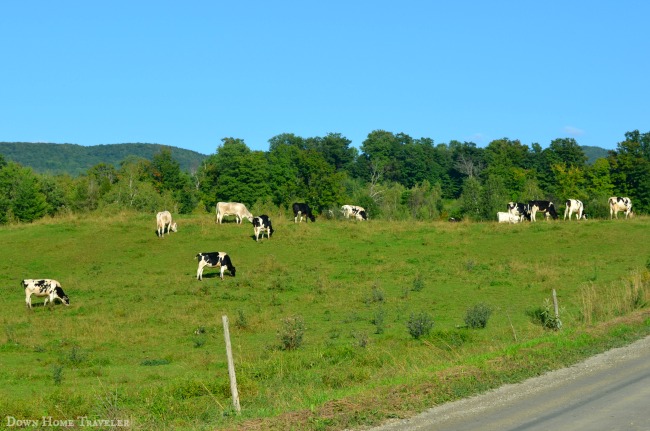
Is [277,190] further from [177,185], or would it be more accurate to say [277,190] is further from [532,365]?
[532,365]

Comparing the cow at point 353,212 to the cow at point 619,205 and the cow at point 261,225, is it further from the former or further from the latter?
the cow at point 619,205

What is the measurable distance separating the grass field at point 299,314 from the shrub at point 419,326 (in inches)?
6.8

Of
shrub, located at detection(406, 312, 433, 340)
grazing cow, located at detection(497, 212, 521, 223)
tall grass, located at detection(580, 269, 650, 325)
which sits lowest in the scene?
shrub, located at detection(406, 312, 433, 340)

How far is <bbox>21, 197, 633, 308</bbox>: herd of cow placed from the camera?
31438 mm

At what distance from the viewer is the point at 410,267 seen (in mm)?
38094

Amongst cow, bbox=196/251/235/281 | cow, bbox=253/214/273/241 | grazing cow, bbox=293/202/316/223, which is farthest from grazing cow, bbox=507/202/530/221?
cow, bbox=196/251/235/281

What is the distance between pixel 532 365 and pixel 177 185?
9932cm

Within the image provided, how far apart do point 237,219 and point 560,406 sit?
38030 mm

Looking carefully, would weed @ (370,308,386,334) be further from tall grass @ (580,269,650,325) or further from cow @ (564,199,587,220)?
cow @ (564,199,587,220)

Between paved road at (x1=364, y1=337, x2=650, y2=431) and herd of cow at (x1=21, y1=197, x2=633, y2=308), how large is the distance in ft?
72.3

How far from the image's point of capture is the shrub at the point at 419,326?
2277 centimetres

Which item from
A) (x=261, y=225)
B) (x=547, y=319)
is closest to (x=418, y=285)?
(x=547, y=319)

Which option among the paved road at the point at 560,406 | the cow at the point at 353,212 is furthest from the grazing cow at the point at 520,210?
the paved road at the point at 560,406

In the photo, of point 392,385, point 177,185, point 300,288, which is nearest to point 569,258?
point 300,288
